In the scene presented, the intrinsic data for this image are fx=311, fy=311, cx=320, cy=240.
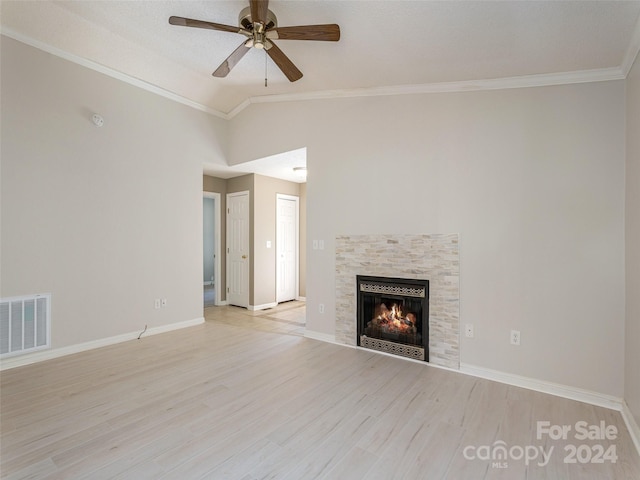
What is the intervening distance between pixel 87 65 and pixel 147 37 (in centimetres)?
91

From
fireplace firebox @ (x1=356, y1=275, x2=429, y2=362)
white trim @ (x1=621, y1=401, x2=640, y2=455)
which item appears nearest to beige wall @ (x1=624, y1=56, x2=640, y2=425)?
Result: white trim @ (x1=621, y1=401, x2=640, y2=455)

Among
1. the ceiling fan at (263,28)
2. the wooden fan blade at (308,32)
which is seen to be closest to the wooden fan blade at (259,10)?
the ceiling fan at (263,28)

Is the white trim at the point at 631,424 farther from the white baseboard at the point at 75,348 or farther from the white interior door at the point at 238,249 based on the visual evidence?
the white interior door at the point at 238,249

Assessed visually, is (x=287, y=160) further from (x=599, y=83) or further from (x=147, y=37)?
(x=599, y=83)

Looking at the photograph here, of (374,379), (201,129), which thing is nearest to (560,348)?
(374,379)

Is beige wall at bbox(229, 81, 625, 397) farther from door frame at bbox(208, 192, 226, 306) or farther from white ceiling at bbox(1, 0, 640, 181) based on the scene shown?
door frame at bbox(208, 192, 226, 306)

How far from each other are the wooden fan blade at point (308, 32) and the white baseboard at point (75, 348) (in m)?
3.75

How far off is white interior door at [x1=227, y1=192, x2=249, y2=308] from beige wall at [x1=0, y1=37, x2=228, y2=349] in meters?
1.09

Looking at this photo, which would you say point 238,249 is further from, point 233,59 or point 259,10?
point 259,10

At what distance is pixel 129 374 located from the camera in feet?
9.67

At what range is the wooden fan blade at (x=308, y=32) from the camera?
7.22 ft

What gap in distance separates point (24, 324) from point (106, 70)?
2939 millimetres

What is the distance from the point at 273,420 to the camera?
2201mm

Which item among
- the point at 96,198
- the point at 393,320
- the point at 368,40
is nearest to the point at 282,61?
the point at 368,40
